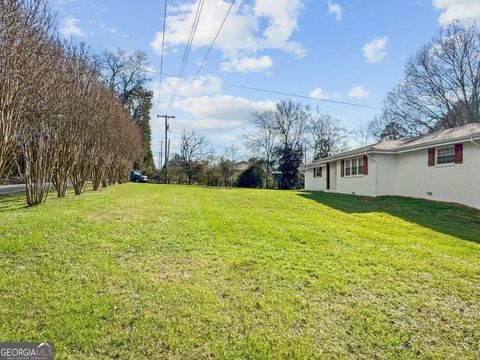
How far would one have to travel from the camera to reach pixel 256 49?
13.9m

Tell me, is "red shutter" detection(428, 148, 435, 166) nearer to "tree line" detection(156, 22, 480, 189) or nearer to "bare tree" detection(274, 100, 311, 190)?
"tree line" detection(156, 22, 480, 189)

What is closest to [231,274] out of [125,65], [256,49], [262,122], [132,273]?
[132,273]

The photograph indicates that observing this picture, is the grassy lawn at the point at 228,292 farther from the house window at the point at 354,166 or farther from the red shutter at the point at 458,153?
the house window at the point at 354,166

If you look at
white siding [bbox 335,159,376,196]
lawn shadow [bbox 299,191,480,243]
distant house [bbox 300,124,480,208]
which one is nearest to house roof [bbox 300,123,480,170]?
distant house [bbox 300,124,480,208]

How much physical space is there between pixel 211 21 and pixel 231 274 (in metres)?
7.29

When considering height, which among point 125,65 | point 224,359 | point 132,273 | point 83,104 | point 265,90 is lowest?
point 224,359

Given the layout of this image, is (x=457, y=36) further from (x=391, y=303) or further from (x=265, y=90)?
(x=391, y=303)

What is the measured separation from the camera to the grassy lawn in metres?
2.72

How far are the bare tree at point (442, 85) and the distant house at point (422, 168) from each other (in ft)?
49.5

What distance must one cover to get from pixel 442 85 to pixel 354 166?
17919 mm

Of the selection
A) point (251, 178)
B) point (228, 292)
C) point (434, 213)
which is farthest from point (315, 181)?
point (228, 292)

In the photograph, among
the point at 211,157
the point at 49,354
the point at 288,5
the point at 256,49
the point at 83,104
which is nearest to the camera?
the point at 49,354
